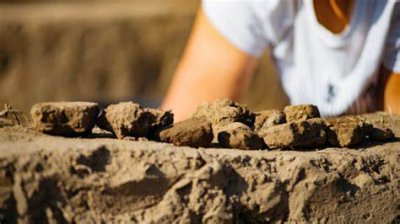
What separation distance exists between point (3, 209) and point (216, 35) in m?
0.94

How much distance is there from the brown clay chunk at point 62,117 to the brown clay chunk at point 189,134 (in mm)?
111

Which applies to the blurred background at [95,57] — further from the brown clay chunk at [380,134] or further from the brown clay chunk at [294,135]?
the brown clay chunk at [294,135]

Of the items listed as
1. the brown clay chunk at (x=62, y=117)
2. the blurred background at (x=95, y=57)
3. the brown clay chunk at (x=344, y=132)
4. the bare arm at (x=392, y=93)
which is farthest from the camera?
the blurred background at (x=95, y=57)

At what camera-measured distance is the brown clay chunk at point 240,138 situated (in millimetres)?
1188

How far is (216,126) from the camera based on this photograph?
4.26 ft

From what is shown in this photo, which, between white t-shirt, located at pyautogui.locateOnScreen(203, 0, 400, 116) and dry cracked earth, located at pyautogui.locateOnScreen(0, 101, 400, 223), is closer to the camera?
dry cracked earth, located at pyautogui.locateOnScreen(0, 101, 400, 223)

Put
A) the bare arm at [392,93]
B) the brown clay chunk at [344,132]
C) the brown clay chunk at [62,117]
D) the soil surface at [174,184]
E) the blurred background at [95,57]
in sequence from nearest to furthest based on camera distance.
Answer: the soil surface at [174,184] → the brown clay chunk at [62,117] → the brown clay chunk at [344,132] → the bare arm at [392,93] → the blurred background at [95,57]

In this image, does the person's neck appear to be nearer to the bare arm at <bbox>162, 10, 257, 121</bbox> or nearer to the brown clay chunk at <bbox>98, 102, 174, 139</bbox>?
the bare arm at <bbox>162, 10, 257, 121</bbox>

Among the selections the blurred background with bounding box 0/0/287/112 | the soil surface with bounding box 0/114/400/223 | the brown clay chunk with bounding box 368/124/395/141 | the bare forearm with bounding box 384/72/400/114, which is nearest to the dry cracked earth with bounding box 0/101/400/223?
the soil surface with bounding box 0/114/400/223

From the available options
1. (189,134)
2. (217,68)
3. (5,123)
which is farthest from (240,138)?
(217,68)

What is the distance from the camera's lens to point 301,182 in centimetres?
114

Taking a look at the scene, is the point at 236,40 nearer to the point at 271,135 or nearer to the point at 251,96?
the point at 271,135

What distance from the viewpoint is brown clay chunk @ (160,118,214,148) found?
1167 millimetres

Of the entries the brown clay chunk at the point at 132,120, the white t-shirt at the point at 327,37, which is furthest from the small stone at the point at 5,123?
the white t-shirt at the point at 327,37
